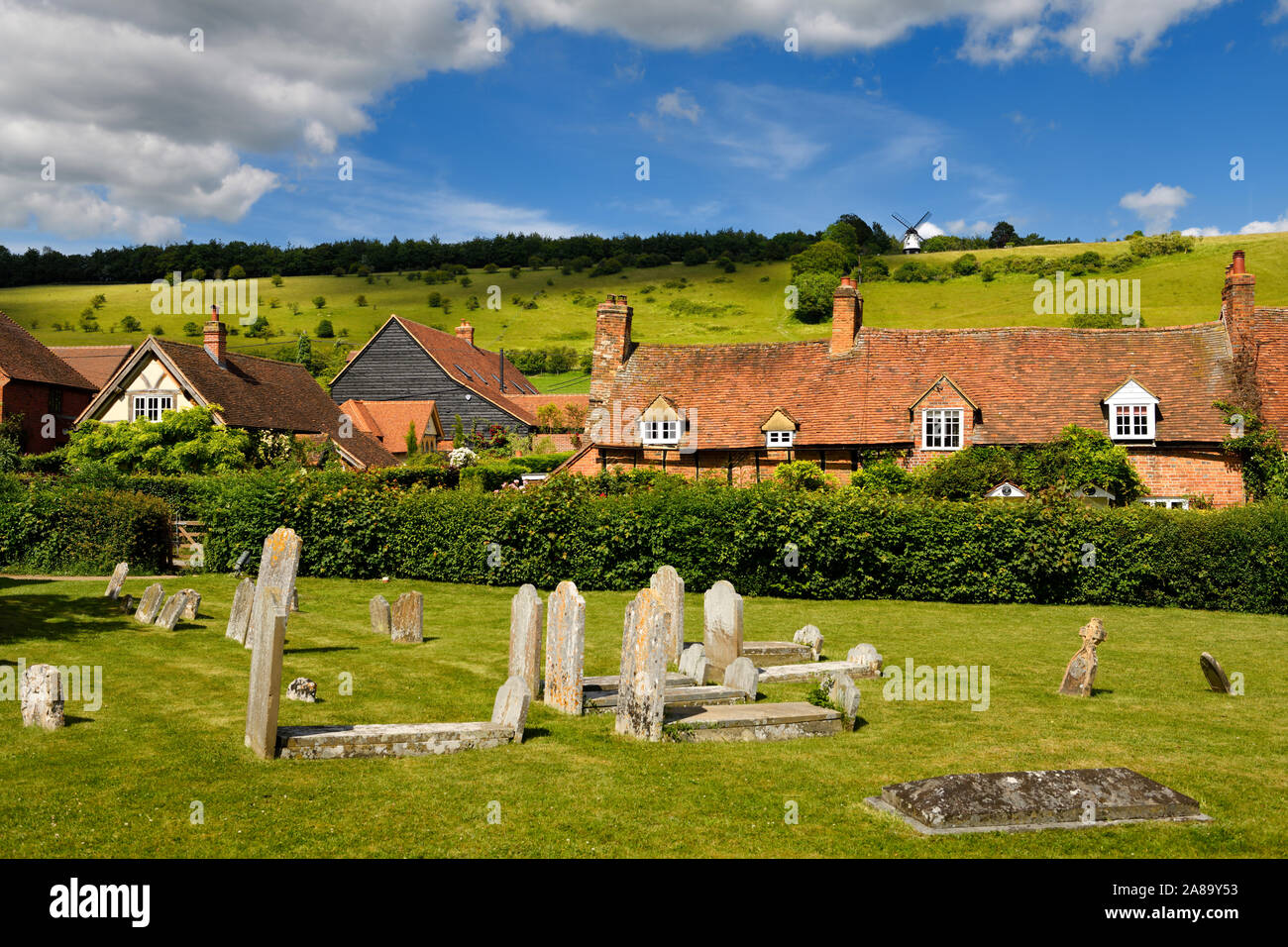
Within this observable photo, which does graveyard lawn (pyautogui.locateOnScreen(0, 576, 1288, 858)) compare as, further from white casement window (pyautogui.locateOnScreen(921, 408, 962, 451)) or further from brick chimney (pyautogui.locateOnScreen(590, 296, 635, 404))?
brick chimney (pyautogui.locateOnScreen(590, 296, 635, 404))

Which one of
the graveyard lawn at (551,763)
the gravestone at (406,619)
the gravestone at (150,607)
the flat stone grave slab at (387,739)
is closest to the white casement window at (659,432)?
the graveyard lawn at (551,763)

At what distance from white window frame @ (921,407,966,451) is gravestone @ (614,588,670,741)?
28.7 metres

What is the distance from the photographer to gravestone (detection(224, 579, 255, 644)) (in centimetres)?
1780

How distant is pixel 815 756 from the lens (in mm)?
10867

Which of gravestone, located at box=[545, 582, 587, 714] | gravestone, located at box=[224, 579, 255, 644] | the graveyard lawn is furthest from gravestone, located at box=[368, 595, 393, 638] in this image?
gravestone, located at box=[545, 582, 587, 714]

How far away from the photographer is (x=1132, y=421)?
118 feet

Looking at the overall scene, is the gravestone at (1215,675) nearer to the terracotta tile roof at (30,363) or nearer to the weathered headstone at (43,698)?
the weathered headstone at (43,698)

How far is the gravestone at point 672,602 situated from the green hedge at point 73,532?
66.3ft

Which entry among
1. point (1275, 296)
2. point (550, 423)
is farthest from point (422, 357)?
point (1275, 296)

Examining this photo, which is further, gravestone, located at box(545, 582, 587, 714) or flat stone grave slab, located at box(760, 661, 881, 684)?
flat stone grave slab, located at box(760, 661, 881, 684)

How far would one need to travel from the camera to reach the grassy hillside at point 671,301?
89.5 metres

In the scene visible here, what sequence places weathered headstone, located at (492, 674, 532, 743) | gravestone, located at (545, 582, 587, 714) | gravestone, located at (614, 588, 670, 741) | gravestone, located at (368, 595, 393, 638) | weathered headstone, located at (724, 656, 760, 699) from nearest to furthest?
weathered headstone, located at (492, 674, 532, 743) → gravestone, located at (614, 588, 670, 741) → gravestone, located at (545, 582, 587, 714) → weathered headstone, located at (724, 656, 760, 699) → gravestone, located at (368, 595, 393, 638)

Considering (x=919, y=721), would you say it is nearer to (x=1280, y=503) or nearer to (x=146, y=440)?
(x=1280, y=503)

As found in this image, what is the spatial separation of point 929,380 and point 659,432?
12309 mm
